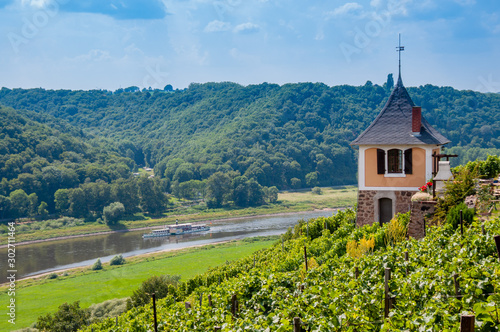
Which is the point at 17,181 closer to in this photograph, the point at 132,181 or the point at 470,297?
the point at 132,181

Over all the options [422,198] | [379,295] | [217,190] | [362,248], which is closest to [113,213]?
[217,190]

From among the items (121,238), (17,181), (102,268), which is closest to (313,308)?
(102,268)

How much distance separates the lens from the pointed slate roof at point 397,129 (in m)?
15.4

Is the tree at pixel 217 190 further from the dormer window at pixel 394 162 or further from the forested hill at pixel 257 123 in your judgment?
the dormer window at pixel 394 162

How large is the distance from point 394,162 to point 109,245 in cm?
4109

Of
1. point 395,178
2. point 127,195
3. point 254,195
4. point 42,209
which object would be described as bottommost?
point 42,209

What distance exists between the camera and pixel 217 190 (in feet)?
261

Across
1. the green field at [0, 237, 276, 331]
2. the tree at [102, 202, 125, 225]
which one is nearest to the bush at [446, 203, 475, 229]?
the green field at [0, 237, 276, 331]

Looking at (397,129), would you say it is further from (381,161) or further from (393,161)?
(381,161)

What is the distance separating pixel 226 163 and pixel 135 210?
94.3ft

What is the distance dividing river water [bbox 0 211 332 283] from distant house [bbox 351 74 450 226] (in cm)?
2973

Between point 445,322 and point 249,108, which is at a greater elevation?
point 249,108

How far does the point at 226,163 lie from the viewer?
316 feet

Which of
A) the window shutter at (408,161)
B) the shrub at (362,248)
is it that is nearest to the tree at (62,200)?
the window shutter at (408,161)
